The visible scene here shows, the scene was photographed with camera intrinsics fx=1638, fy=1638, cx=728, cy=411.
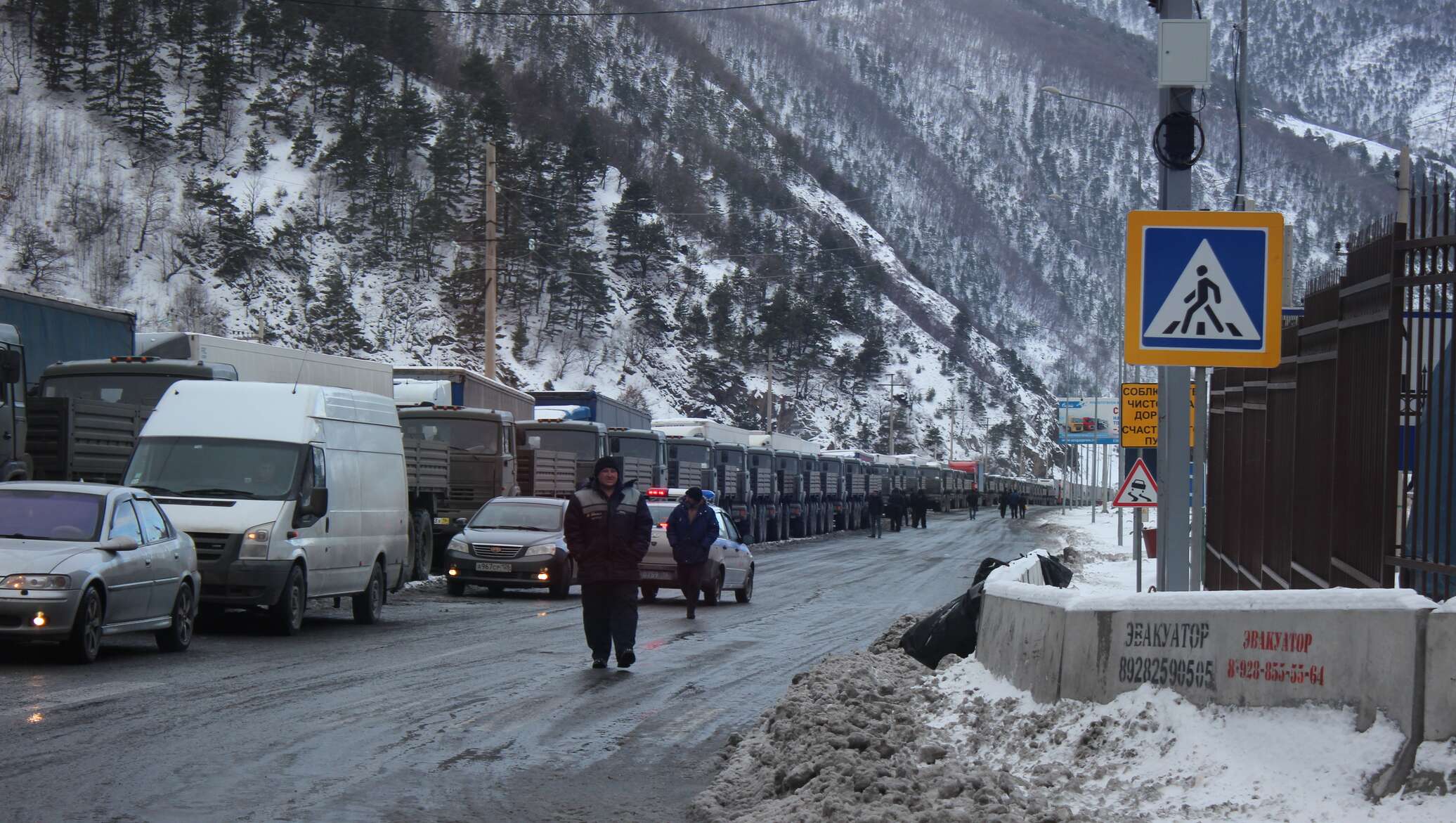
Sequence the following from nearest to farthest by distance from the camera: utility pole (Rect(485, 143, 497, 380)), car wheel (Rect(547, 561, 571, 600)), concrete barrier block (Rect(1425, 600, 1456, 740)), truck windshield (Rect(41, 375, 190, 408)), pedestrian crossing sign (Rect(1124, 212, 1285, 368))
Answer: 1. concrete barrier block (Rect(1425, 600, 1456, 740))
2. pedestrian crossing sign (Rect(1124, 212, 1285, 368))
3. truck windshield (Rect(41, 375, 190, 408))
4. car wheel (Rect(547, 561, 571, 600))
5. utility pole (Rect(485, 143, 497, 380))

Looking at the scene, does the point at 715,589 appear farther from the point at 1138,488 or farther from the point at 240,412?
the point at 240,412

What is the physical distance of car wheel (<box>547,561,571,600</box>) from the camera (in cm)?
2423

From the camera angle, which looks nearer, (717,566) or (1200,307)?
(1200,307)

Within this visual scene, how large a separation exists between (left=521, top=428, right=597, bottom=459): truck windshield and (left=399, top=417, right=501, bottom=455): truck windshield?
489cm

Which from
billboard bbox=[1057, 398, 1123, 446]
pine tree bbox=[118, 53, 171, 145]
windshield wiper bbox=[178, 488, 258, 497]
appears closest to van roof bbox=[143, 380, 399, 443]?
windshield wiper bbox=[178, 488, 258, 497]

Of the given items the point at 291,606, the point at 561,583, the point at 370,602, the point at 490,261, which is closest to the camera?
the point at 291,606

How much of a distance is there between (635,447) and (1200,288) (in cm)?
3196

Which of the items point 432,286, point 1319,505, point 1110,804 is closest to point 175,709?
point 1110,804

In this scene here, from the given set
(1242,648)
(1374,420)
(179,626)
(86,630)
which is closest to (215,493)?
(179,626)

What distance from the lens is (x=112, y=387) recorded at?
2366 cm

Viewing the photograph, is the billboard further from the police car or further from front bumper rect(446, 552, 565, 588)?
front bumper rect(446, 552, 565, 588)

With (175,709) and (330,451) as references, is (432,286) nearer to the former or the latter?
(330,451)

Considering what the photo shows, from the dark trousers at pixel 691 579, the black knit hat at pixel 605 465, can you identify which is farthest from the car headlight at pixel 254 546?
the dark trousers at pixel 691 579

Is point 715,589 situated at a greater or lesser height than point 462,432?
lesser
